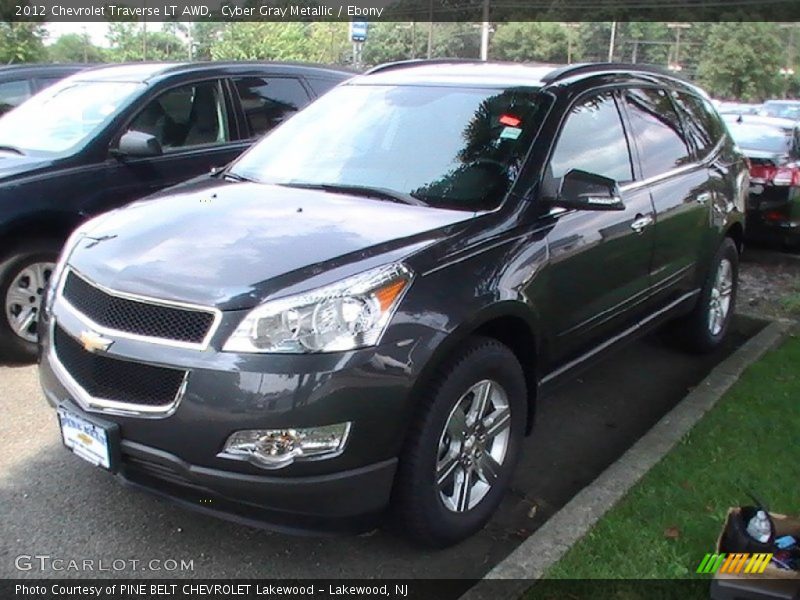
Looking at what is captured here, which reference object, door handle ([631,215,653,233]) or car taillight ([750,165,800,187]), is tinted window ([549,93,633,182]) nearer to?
door handle ([631,215,653,233])

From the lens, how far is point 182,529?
11.1ft

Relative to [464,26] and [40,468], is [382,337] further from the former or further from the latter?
[464,26]

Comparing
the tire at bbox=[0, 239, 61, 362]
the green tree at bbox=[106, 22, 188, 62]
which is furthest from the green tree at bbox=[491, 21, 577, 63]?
the tire at bbox=[0, 239, 61, 362]

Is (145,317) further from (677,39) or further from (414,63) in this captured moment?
(677,39)

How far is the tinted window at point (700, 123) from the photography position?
5.31m

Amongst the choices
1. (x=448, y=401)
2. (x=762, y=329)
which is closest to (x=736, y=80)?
(x=762, y=329)

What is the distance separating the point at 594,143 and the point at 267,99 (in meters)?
3.21

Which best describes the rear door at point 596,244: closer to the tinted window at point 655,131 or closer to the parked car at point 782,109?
the tinted window at point 655,131

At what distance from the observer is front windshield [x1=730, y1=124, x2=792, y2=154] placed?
9.20 meters

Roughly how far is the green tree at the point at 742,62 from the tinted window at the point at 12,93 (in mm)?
51734

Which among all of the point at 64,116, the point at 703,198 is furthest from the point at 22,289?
the point at 703,198

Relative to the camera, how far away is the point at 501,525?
357cm

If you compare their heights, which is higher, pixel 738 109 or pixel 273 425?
pixel 273 425

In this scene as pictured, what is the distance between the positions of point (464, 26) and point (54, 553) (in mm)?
45182
